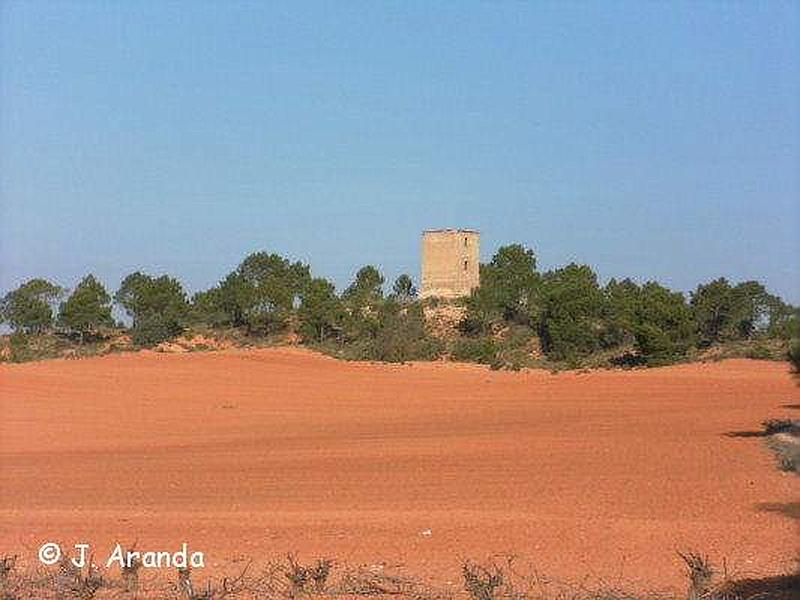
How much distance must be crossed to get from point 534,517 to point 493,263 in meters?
49.1

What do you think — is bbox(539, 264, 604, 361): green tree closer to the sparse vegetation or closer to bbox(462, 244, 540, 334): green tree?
bbox(462, 244, 540, 334): green tree

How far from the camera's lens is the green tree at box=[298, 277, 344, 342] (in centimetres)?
4809

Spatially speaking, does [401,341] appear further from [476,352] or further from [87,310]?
[87,310]

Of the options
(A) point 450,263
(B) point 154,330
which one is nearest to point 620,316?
(B) point 154,330

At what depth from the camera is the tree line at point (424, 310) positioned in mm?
41125

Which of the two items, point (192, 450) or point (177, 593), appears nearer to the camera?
point (177, 593)

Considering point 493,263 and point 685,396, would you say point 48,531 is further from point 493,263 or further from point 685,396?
point 493,263

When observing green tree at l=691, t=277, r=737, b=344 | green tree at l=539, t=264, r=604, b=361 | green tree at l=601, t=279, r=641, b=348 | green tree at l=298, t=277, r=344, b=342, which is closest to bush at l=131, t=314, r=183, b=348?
green tree at l=298, t=277, r=344, b=342

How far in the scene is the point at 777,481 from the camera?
41.0ft

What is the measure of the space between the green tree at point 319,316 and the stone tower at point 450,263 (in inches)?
667

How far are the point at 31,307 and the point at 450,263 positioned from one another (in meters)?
26.9

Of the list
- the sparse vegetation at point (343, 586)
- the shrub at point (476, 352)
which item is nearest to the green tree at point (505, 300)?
the shrub at point (476, 352)

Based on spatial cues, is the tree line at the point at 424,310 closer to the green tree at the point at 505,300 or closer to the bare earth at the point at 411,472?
the green tree at the point at 505,300

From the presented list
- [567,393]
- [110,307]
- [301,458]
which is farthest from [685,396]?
[110,307]
